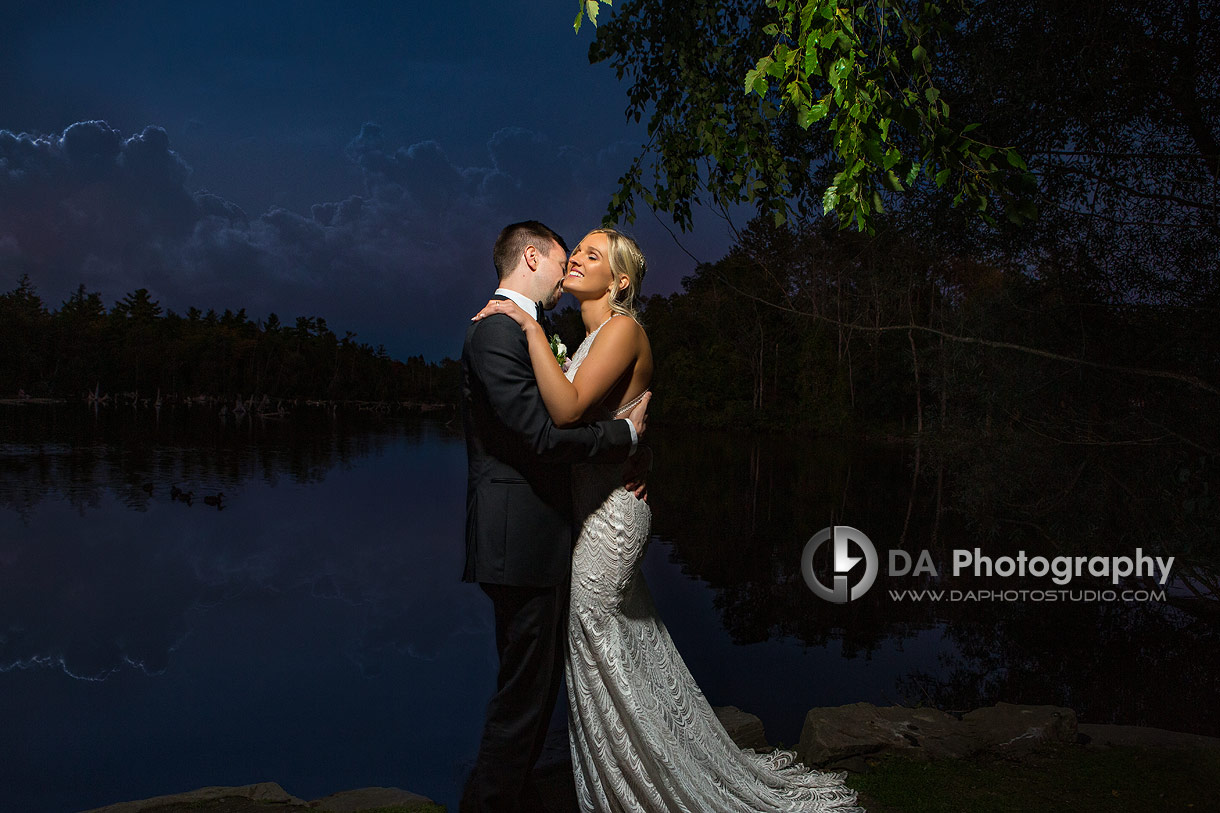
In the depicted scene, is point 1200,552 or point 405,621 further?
point 405,621

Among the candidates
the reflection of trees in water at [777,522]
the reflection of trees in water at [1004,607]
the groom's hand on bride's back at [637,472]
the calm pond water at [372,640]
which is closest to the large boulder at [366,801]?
the groom's hand on bride's back at [637,472]

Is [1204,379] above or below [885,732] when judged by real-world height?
above

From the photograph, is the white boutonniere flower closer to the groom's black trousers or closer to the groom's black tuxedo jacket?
the groom's black tuxedo jacket

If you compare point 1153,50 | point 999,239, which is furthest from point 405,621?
point 1153,50

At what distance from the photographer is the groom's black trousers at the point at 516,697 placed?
2863mm

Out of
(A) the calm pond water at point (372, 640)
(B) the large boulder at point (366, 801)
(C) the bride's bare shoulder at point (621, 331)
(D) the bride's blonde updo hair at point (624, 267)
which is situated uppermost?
(D) the bride's blonde updo hair at point (624, 267)

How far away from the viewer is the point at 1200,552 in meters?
6.30

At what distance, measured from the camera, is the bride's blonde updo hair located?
312 centimetres

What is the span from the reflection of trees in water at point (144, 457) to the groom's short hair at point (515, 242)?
71.7 ft

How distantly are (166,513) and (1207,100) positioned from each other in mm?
22166

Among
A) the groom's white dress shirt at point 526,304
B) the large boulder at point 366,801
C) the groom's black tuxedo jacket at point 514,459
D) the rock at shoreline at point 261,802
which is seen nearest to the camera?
the groom's black tuxedo jacket at point 514,459

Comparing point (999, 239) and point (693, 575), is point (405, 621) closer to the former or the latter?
A: point (693, 575)

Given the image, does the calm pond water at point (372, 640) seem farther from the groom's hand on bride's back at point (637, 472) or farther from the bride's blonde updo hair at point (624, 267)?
the bride's blonde updo hair at point (624, 267)

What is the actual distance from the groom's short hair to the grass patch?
2.95m
